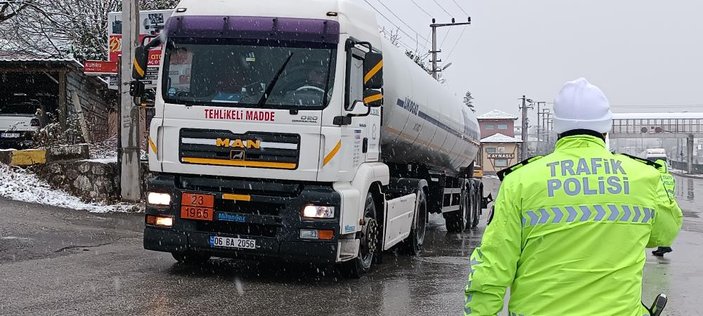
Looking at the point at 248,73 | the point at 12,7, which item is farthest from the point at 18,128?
the point at 248,73

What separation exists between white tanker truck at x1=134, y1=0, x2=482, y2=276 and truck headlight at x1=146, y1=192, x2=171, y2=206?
11mm

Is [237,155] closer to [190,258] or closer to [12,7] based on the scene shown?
[190,258]

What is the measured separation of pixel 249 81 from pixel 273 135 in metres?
0.70

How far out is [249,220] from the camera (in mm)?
8445

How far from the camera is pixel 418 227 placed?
478 inches

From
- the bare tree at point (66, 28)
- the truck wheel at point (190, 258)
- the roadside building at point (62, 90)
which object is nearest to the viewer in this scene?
Result: the truck wheel at point (190, 258)

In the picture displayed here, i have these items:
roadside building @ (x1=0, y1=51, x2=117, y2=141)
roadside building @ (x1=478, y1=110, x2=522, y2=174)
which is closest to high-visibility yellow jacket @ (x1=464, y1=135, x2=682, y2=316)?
roadside building @ (x1=0, y1=51, x2=117, y2=141)

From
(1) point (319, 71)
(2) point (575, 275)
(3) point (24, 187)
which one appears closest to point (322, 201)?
(1) point (319, 71)

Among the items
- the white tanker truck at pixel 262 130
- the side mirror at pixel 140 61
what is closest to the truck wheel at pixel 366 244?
the white tanker truck at pixel 262 130

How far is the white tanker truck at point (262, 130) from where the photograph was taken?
328 inches

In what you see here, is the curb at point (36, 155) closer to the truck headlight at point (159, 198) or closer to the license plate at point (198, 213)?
the truck headlight at point (159, 198)

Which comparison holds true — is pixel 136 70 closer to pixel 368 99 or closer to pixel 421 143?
pixel 368 99

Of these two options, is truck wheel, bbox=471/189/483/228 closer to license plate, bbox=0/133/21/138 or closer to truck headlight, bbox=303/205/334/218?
truck headlight, bbox=303/205/334/218

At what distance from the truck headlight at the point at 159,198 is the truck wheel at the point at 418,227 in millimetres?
4244
